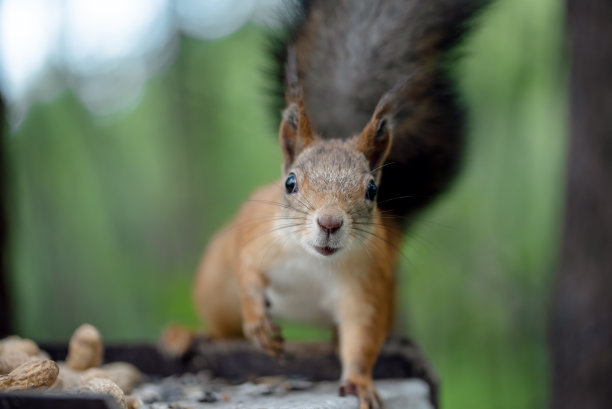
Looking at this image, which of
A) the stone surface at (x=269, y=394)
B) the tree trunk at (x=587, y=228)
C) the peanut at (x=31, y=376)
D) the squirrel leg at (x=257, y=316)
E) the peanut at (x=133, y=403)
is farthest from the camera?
the tree trunk at (x=587, y=228)

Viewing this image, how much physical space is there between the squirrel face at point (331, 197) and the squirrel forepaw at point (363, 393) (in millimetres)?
329

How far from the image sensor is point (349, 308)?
162 centimetres

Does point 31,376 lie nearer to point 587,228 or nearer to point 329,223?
point 329,223

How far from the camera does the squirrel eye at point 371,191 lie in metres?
1.43

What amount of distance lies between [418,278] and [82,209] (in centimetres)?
280

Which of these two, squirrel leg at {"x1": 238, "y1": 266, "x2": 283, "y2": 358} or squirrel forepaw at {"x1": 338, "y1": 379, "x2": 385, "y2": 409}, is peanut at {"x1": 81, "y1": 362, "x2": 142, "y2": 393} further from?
squirrel forepaw at {"x1": 338, "y1": 379, "x2": 385, "y2": 409}

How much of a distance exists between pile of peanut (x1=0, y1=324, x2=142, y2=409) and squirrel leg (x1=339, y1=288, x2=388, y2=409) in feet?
1.66

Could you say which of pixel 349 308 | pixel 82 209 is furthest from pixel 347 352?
pixel 82 209

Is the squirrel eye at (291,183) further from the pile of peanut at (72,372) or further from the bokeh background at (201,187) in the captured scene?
the bokeh background at (201,187)

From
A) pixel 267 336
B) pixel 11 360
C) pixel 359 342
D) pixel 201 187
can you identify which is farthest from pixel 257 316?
pixel 201 187

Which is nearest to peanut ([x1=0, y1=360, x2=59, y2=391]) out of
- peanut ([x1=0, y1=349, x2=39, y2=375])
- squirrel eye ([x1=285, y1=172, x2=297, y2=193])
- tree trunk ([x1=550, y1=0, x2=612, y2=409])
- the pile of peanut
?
the pile of peanut

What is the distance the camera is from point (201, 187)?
5.04 meters

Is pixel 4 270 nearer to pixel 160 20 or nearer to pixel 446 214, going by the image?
pixel 160 20

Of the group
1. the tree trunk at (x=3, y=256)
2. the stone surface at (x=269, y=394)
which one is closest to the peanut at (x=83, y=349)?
the stone surface at (x=269, y=394)
